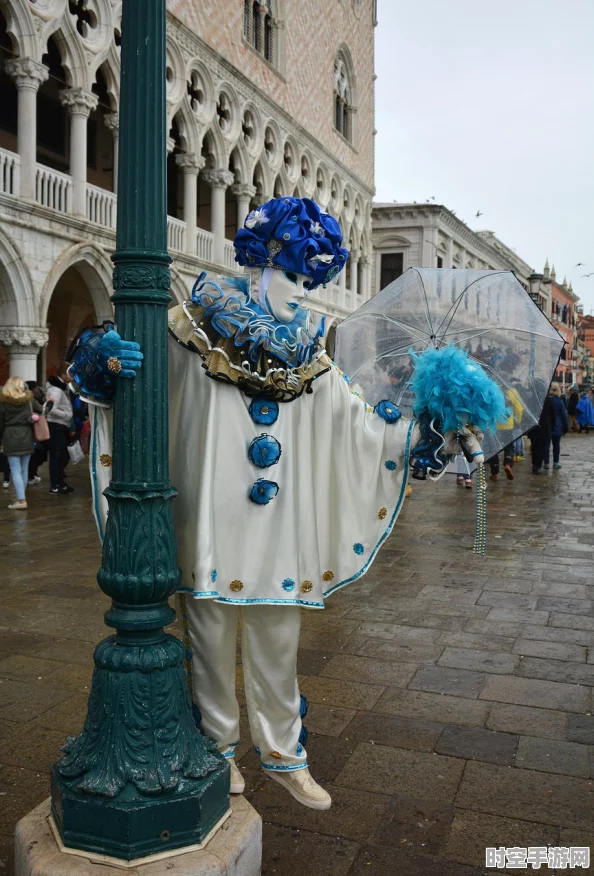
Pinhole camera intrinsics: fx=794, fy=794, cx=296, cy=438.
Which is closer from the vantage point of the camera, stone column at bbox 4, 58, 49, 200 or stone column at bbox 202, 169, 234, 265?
stone column at bbox 4, 58, 49, 200

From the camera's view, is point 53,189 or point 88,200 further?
point 88,200

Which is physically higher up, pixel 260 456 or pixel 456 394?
pixel 456 394

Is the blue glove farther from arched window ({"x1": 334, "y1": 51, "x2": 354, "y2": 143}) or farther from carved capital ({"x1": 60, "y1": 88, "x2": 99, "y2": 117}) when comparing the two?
arched window ({"x1": 334, "y1": 51, "x2": 354, "y2": 143})

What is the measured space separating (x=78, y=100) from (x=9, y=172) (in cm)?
219

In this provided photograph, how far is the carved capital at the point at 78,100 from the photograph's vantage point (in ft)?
42.6

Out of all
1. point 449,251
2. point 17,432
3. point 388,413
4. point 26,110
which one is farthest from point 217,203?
point 449,251

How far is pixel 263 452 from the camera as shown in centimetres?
232

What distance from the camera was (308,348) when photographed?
2.40 meters

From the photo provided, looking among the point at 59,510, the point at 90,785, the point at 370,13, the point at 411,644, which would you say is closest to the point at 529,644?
the point at 411,644

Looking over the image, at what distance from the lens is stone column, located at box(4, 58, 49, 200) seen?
11812 mm

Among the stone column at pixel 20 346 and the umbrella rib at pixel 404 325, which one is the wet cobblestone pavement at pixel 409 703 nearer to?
the umbrella rib at pixel 404 325

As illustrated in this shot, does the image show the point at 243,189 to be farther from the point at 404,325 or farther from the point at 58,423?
the point at 404,325

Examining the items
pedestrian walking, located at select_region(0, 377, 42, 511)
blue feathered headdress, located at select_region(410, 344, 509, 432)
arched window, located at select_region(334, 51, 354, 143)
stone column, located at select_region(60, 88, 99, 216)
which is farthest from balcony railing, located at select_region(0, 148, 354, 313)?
arched window, located at select_region(334, 51, 354, 143)

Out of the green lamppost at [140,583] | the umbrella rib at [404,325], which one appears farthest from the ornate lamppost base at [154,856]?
the umbrella rib at [404,325]
